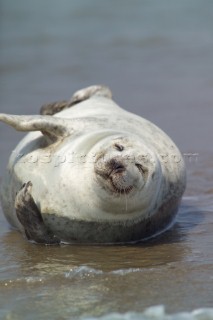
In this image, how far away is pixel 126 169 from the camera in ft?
19.0

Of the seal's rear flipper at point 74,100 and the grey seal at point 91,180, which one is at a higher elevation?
the seal's rear flipper at point 74,100

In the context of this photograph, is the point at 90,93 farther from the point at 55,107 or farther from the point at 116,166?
the point at 116,166

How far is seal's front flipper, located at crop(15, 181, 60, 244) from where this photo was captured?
6203 millimetres

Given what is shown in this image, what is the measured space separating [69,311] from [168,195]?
6.17 ft

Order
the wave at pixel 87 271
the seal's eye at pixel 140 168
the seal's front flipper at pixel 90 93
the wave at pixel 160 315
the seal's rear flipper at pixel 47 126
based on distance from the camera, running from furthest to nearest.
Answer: the seal's front flipper at pixel 90 93 → the seal's rear flipper at pixel 47 126 → the seal's eye at pixel 140 168 → the wave at pixel 87 271 → the wave at pixel 160 315

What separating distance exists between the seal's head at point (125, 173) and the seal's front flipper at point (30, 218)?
19.2 inches

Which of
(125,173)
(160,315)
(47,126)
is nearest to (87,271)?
(125,173)

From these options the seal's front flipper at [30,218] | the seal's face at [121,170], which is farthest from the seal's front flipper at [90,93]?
the seal's face at [121,170]

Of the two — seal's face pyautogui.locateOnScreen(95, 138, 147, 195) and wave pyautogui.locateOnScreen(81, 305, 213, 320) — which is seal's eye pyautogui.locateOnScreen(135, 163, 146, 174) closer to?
seal's face pyautogui.locateOnScreen(95, 138, 147, 195)

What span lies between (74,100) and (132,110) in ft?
8.90

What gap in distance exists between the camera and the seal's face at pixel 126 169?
580 cm

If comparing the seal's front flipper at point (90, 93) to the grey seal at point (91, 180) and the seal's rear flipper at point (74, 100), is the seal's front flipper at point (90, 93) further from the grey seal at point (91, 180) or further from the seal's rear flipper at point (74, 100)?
the grey seal at point (91, 180)

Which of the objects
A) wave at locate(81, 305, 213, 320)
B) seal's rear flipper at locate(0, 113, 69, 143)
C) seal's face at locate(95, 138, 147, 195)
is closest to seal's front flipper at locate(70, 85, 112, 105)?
seal's rear flipper at locate(0, 113, 69, 143)

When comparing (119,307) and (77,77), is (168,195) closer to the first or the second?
(119,307)
